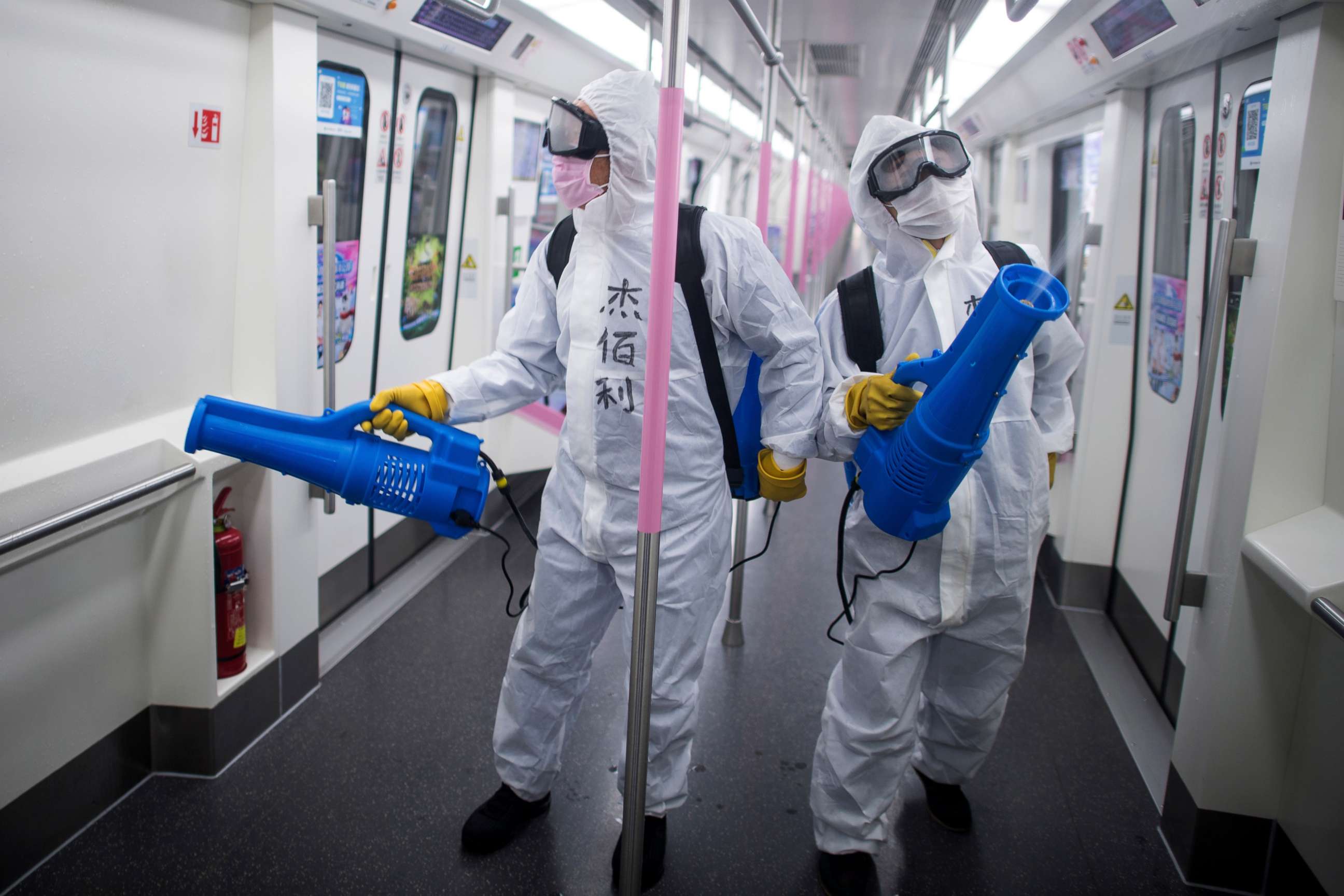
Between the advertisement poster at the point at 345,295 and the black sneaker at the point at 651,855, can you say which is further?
the advertisement poster at the point at 345,295

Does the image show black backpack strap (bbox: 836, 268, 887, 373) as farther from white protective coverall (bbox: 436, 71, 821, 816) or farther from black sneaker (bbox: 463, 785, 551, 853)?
black sneaker (bbox: 463, 785, 551, 853)

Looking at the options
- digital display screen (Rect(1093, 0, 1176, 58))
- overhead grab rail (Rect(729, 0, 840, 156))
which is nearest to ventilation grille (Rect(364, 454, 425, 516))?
overhead grab rail (Rect(729, 0, 840, 156))

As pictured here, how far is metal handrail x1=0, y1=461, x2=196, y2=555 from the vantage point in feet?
6.10

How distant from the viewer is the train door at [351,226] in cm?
317

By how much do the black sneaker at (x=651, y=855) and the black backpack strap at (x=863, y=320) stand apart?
1.21 metres

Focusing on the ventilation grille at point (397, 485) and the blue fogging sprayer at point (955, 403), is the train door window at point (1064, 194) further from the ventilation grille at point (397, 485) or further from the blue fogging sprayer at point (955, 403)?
the ventilation grille at point (397, 485)

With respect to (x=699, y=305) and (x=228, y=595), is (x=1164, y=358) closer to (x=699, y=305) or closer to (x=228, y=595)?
(x=699, y=305)

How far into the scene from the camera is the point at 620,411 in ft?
6.79

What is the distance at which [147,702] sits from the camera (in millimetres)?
2570

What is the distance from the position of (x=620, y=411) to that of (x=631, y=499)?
204 millimetres

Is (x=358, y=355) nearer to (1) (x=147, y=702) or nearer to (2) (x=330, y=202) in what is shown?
(2) (x=330, y=202)

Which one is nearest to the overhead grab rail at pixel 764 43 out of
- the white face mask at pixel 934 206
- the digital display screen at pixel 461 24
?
the white face mask at pixel 934 206

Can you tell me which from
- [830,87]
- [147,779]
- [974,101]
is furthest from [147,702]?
[830,87]

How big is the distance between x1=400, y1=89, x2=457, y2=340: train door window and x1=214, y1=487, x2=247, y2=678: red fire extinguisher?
1.45 m
